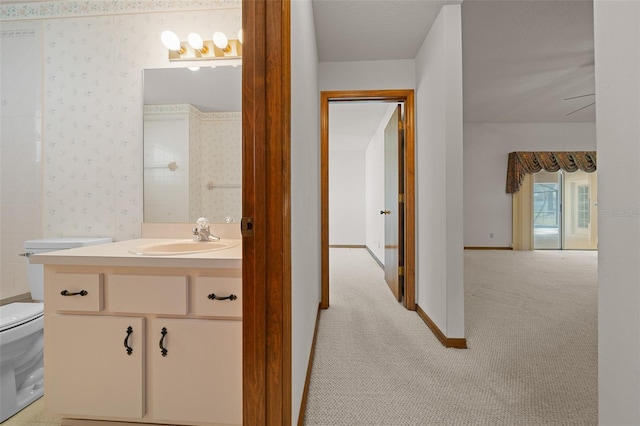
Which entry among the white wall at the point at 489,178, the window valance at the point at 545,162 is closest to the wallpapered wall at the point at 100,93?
the white wall at the point at 489,178

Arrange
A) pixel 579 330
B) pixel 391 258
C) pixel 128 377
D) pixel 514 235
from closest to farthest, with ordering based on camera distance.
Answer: pixel 128 377 → pixel 579 330 → pixel 391 258 → pixel 514 235

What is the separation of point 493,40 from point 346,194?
436 cm

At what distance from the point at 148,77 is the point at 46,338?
5.07ft

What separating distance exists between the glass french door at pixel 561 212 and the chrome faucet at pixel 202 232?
7.28 meters

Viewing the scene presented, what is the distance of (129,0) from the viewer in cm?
182

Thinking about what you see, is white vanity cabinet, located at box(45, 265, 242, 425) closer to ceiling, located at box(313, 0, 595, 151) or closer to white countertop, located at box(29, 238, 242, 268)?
white countertop, located at box(29, 238, 242, 268)

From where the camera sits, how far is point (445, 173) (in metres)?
1.94

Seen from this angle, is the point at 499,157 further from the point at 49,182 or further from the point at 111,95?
the point at 49,182

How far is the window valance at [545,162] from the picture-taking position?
612 cm

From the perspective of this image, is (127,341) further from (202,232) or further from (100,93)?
(100,93)

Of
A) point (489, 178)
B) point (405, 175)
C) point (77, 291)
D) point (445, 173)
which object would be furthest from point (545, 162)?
point (77, 291)

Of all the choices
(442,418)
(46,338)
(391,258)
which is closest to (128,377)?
(46,338)

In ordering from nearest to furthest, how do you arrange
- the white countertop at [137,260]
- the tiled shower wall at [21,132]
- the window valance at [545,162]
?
the white countertop at [137,260], the tiled shower wall at [21,132], the window valance at [545,162]

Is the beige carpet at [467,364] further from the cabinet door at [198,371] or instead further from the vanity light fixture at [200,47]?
the vanity light fixture at [200,47]
